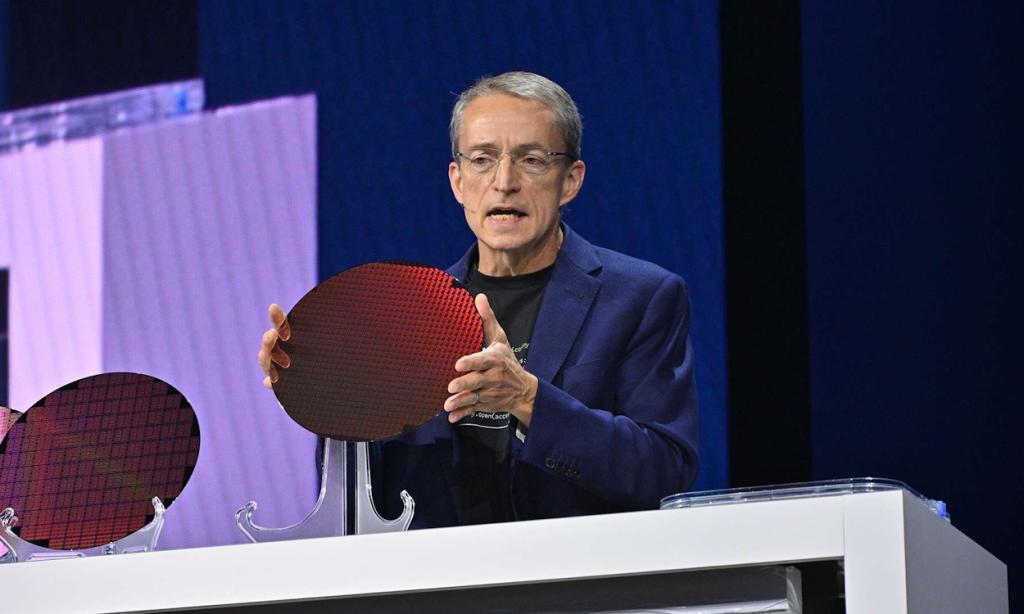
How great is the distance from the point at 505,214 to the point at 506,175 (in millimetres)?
62

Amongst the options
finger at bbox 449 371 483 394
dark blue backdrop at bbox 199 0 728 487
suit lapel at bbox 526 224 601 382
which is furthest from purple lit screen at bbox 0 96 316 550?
finger at bbox 449 371 483 394

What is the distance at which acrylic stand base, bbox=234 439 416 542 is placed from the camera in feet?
5.33

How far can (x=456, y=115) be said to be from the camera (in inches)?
99.7

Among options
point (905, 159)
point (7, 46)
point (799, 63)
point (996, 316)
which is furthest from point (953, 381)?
point (7, 46)

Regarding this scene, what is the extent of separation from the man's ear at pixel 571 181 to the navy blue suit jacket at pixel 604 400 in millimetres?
89

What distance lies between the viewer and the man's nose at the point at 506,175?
2.42m

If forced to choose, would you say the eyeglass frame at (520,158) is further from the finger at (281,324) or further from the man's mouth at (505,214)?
the finger at (281,324)

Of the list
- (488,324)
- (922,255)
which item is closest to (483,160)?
(488,324)

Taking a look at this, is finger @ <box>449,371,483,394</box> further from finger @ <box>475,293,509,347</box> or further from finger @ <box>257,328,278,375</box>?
finger @ <box>257,328,278,375</box>

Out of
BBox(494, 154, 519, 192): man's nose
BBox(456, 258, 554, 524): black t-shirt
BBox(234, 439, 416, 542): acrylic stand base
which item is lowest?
BBox(234, 439, 416, 542): acrylic stand base

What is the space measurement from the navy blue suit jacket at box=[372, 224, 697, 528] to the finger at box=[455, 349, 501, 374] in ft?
1.05

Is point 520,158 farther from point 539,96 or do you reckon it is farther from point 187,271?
point 187,271

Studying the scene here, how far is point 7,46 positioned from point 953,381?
2.20 meters

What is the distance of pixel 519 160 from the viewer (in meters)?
2.44
